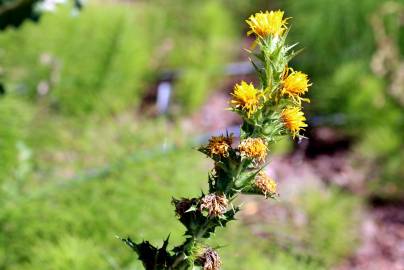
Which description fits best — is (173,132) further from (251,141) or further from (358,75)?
(251,141)

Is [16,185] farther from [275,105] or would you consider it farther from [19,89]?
[275,105]

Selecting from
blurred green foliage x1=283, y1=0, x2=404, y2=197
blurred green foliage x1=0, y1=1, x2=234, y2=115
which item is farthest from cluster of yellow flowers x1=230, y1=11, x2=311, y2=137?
blurred green foliage x1=283, y1=0, x2=404, y2=197

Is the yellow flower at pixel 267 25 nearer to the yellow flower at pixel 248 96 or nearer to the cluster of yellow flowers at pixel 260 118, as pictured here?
the cluster of yellow flowers at pixel 260 118

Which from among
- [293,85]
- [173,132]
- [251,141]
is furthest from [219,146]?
[173,132]

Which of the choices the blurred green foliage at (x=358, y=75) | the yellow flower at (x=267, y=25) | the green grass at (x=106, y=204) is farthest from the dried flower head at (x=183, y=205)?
the blurred green foliage at (x=358, y=75)

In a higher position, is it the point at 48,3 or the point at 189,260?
the point at 48,3

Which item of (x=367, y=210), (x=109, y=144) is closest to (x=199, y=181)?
(x=109, y=144)

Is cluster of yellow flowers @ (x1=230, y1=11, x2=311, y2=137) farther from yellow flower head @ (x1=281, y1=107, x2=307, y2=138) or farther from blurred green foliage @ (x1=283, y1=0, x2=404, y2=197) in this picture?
blurred green foliage @ (x1=283, y1=0, x2=404, y2=197)
